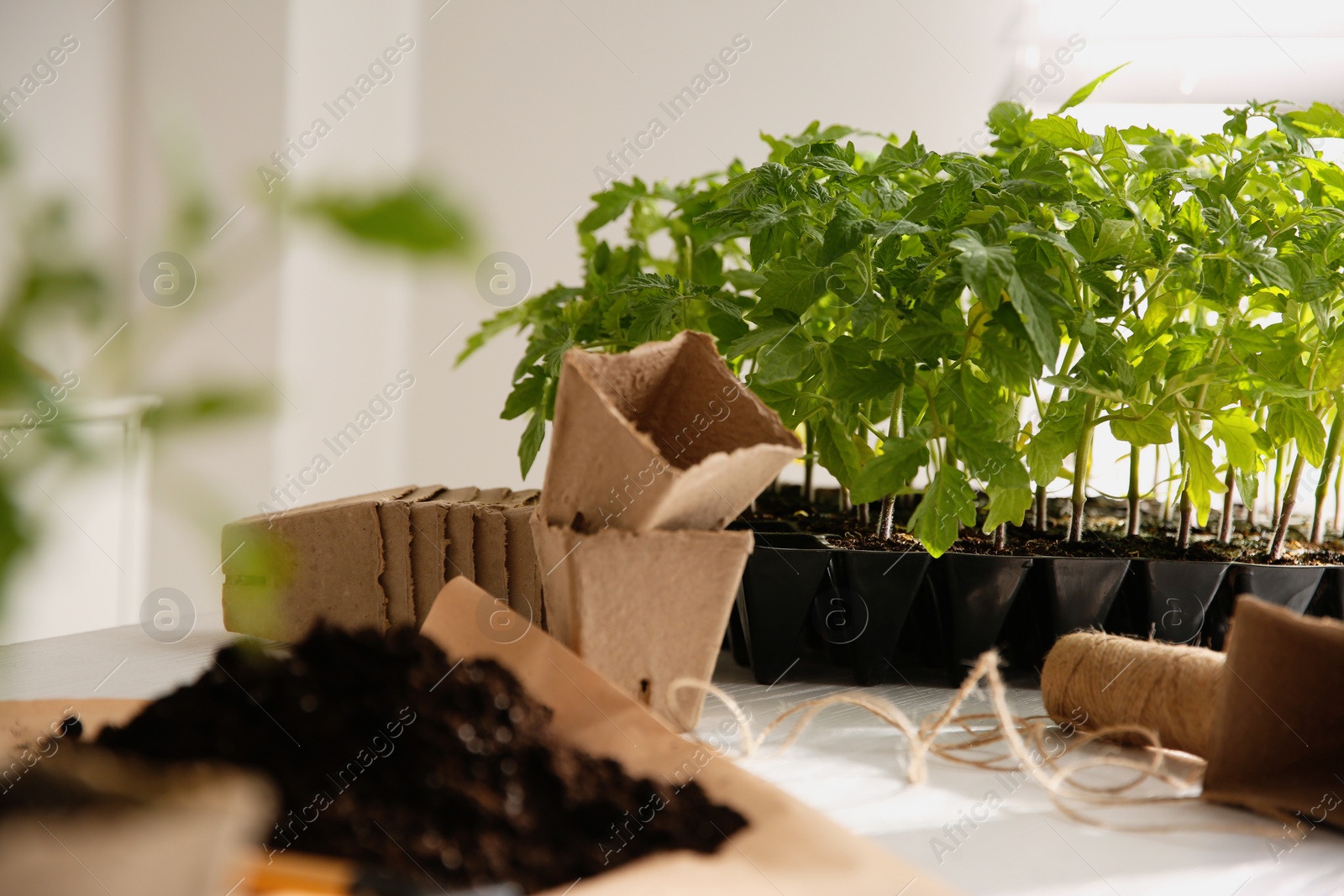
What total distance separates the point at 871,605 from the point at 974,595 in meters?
0.09

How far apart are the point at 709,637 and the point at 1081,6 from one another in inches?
83.8

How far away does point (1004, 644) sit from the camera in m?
0.89

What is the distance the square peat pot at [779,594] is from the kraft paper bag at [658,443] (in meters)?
0.14

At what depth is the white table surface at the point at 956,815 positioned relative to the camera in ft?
1.61

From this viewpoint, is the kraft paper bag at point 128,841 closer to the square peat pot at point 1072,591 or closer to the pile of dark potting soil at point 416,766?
the pile of dark potting soil at point 416,766

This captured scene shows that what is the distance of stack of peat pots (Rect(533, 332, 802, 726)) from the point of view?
0.60 meters

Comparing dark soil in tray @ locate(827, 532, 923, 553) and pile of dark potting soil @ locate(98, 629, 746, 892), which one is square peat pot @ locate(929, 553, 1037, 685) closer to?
dark soil in tray @ locate(827, 532, 923, 553)

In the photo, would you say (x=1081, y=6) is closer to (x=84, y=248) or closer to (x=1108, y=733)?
(x=1108, y=733)

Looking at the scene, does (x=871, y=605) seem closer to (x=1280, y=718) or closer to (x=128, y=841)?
(x=1280, y=718)

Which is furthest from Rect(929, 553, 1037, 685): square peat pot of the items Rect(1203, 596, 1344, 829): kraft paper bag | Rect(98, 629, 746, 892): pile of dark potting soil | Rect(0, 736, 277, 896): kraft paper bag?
Rect(0, 736, 277, 896): kraft paper bag

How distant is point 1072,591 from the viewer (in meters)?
0.83

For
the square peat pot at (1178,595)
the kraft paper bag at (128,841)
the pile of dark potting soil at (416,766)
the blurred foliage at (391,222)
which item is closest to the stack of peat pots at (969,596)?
Answer: the square peat pot at (1178,595)

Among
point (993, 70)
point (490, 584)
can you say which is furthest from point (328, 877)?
point (993, 70)

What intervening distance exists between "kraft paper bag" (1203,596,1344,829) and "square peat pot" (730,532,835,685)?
31cm
